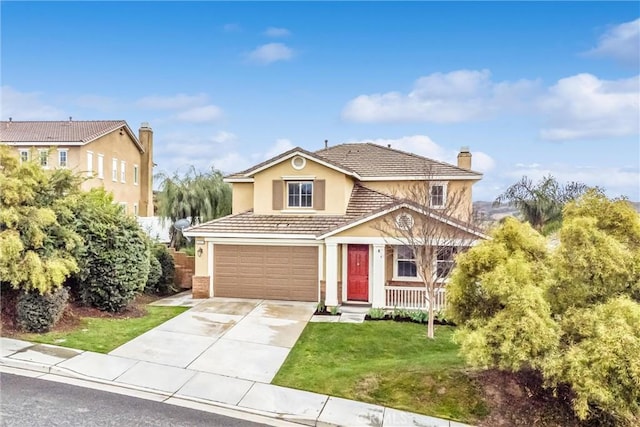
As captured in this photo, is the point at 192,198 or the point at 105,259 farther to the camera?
the point at 192,198

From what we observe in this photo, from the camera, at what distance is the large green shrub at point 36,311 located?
10367mm

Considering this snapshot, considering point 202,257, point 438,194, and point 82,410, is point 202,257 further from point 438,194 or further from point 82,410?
point 438,194

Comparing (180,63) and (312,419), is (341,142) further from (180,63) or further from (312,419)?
(312,419)

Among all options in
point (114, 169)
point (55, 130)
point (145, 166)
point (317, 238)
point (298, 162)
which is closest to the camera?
point (317, 238)

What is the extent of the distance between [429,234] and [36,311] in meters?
10.7

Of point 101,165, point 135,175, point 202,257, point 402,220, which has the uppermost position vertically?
point 101,165

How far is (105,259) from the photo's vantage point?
12.6 m

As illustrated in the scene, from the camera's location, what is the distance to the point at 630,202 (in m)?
7.77

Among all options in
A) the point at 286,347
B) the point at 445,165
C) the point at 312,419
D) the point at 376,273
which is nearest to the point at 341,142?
the point at 445,165

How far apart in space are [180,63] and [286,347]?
15.3 metres

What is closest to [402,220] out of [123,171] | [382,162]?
[382,162]

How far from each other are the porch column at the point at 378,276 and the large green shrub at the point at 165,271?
903cm

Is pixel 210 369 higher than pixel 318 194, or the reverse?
pixel 318 194

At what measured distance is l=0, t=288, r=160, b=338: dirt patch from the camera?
1053 centimetres
